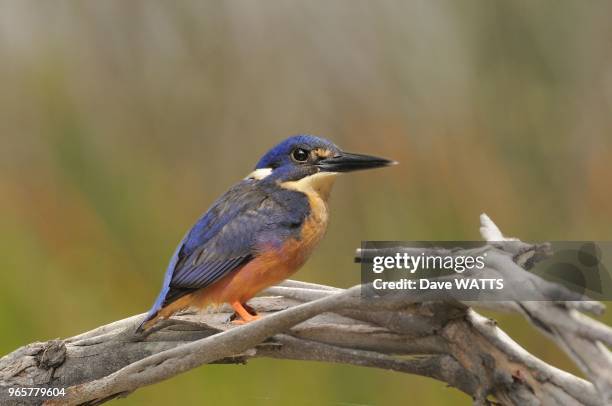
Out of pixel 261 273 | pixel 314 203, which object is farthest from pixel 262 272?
pixel 314 203

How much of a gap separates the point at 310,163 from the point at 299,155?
0.02 meters

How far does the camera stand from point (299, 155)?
1.58 metres

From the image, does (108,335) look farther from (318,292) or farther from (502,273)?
(502,273)

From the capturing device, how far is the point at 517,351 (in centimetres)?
121

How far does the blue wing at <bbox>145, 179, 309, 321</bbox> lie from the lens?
4.73 ft

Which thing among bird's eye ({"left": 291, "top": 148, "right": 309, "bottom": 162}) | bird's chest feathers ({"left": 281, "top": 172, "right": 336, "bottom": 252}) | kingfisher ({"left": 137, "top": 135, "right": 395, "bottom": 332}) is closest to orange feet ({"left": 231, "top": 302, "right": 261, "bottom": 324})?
kingfisher ({"left": 137, "top": 135, "right": 395, "bottom": 332})

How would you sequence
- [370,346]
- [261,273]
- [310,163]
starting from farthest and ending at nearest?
1. [310,163]
2. [261,273]
3. [370,346]

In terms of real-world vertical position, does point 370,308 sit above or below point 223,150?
below

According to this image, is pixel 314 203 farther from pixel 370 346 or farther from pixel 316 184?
pixel 370 346

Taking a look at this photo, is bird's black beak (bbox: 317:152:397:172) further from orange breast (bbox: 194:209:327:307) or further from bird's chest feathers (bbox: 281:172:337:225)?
orange breast (bbox: 194:209:327:307)

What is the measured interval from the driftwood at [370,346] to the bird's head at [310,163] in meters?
0.17

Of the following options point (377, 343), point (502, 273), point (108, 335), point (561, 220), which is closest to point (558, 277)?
point (502, 273)

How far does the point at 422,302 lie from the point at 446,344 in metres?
0.08

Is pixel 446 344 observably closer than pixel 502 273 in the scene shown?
No
